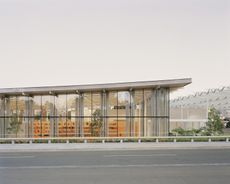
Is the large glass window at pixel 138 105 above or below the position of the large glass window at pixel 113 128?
above

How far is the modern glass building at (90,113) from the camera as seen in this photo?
1242 inches

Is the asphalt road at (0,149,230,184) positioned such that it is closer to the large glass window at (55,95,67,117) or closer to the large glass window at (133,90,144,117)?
the large glass window at (133,90,144,117)

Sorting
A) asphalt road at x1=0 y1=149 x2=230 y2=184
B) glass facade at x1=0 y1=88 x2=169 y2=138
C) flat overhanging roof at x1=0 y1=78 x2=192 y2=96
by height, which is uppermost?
flat overhanging roof at x1=0 y1=78 x2=192 y2=96

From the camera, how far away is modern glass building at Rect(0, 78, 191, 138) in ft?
104

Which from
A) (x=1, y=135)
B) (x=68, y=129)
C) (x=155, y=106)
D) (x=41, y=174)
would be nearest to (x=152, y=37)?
(x=155, y=106)

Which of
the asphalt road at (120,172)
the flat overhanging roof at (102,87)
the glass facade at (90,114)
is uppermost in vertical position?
the flat overhanging roof at (102,87)

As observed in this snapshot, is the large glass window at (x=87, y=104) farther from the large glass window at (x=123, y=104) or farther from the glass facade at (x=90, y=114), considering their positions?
the large glass window at (x=123, y=104)

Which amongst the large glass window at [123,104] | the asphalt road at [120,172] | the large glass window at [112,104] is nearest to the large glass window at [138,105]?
the large glass window at [123,104]

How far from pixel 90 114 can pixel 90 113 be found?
91mm

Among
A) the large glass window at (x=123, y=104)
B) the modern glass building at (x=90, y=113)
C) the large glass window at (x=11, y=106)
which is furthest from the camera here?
the large glass window at (x=11, y=106)

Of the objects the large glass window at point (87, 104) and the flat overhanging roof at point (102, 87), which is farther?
the large glass window at point (87, 104)

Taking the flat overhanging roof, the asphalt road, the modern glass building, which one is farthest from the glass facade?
the asphalt road

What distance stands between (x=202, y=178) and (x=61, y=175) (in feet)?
13.1

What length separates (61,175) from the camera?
36.4 ft
